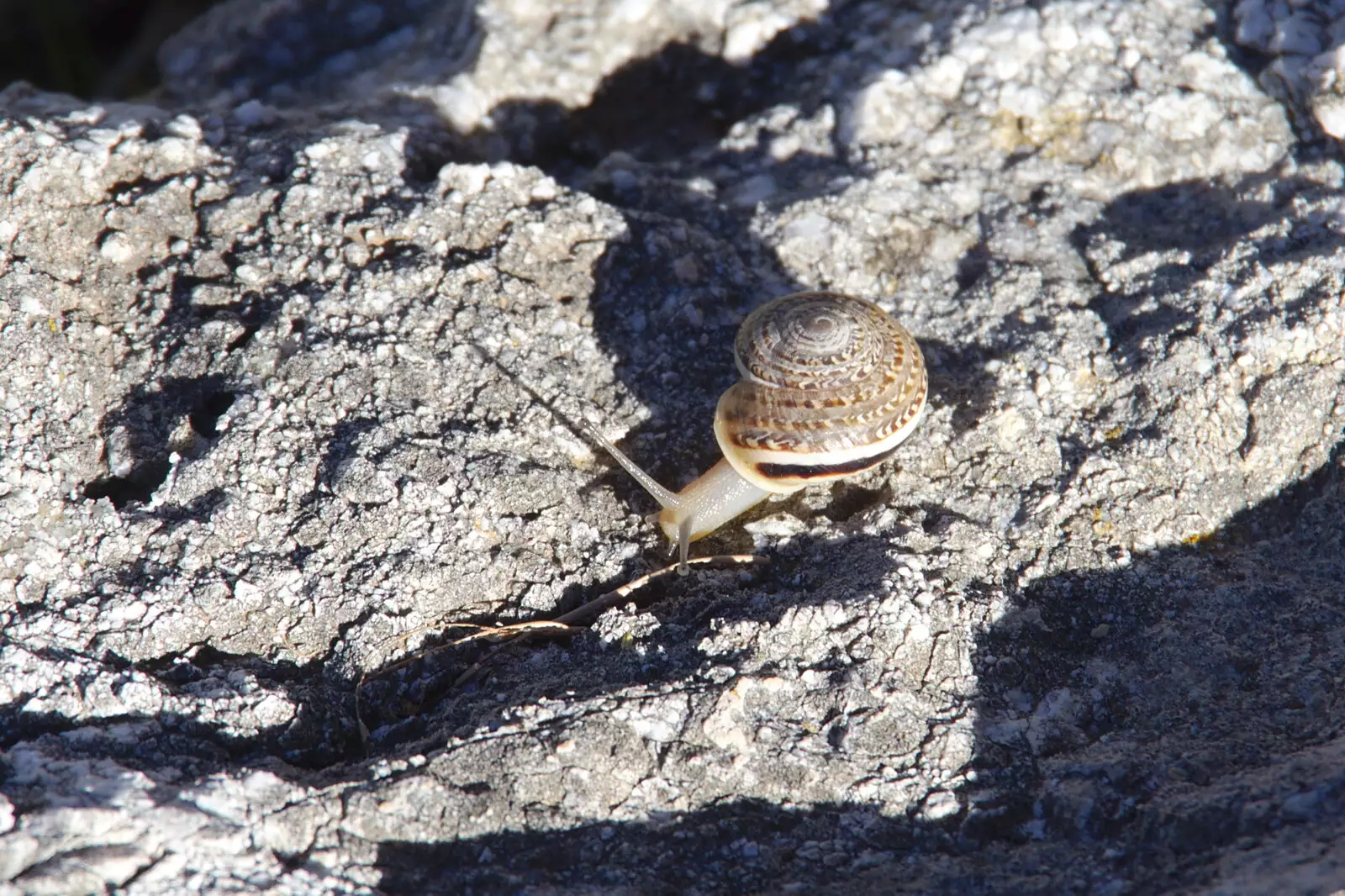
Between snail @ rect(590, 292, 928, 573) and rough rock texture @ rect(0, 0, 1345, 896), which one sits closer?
rough rock texture @ rect(0, 0, 1345, 896)

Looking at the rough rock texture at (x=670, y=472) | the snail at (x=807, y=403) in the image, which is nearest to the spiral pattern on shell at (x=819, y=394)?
the snail at (x=807, y=403)

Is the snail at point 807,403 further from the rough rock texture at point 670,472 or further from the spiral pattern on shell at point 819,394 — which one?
the rough rock texture at point 670,472

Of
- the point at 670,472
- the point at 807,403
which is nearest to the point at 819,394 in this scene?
the point at 807,403

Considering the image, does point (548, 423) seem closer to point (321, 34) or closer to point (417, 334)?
point (417, 334)

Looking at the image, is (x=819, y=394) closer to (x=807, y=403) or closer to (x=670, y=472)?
(x=807, y=403)

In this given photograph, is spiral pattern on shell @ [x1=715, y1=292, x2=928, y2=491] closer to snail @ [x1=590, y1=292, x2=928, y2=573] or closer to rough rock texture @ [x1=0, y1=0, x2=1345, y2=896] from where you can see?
snail @ [x1=590, y1=292, x2=928, y2=573]

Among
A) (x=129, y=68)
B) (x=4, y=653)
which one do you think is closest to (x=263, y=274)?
(x=4, y=653)

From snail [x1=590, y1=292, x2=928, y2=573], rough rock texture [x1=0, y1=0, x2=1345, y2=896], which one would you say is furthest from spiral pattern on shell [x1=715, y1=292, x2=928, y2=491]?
rough rock texture [x1=0, y1=0, x2=1345, y2=896]
